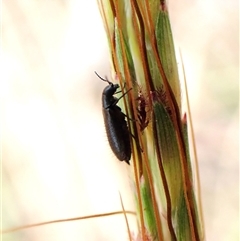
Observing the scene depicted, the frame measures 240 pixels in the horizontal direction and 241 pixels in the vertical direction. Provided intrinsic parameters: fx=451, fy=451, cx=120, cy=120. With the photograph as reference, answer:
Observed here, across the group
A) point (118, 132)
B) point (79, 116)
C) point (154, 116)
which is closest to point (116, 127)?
point (118, 132)

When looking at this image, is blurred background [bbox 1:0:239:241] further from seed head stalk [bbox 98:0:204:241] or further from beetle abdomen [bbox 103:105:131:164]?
seed head stalk [bbox 98:0:204:241]

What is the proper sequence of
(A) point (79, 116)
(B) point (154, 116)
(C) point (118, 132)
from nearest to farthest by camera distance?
(B) point (154, 116), (C) point (118, 132), (A) point (79, 116)

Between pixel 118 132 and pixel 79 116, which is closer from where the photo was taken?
pixel 118 132

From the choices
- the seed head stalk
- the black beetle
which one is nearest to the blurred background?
the black beetle

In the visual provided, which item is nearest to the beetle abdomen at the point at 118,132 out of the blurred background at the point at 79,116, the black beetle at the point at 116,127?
the black beetle at the point at 116,127

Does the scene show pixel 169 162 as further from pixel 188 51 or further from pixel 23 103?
pixel 23 103

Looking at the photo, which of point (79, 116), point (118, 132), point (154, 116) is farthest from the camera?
point (79, 116)

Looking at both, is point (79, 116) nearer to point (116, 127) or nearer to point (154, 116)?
point (116, 127)

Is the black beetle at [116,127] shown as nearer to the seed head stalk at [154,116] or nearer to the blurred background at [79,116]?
the seed head stalk at [154,116]
